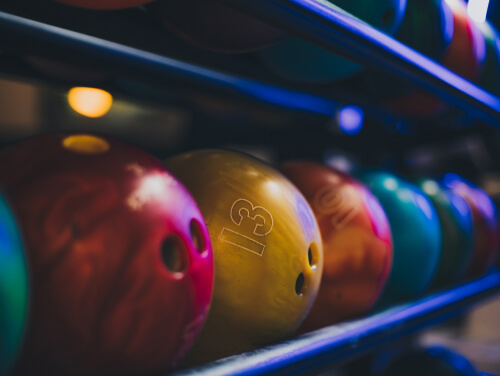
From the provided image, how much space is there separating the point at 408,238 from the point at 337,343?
403 millimetres

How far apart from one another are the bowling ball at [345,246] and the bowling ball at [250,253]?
0.38 ft

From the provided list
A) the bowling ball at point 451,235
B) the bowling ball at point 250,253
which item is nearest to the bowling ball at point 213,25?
the bowling ball at point 250,253

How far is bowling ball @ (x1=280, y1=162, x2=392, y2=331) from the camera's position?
914 millimetres

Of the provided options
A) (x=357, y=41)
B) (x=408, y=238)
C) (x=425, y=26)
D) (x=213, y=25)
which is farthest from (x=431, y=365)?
(x=213, y=25)

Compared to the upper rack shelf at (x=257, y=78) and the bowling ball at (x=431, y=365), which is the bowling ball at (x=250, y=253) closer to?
the upper rack shelf at (x=257, y=78)

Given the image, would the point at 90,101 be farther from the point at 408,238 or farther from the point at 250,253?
the point at 250,253

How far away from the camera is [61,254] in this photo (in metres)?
0.49

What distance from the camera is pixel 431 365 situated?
1.54 metres

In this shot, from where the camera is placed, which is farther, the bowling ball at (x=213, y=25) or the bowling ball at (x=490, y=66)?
the bowling ball at (x=490, y=66)

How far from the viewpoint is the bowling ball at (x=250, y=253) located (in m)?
0.71

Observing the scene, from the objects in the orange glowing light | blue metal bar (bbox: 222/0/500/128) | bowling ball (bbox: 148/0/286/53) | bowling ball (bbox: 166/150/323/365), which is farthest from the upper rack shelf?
the orange glowing light

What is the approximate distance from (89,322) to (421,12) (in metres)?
1.02

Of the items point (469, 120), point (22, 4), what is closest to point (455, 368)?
point (469, 120)

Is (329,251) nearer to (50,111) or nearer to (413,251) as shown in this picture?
(413,251)
